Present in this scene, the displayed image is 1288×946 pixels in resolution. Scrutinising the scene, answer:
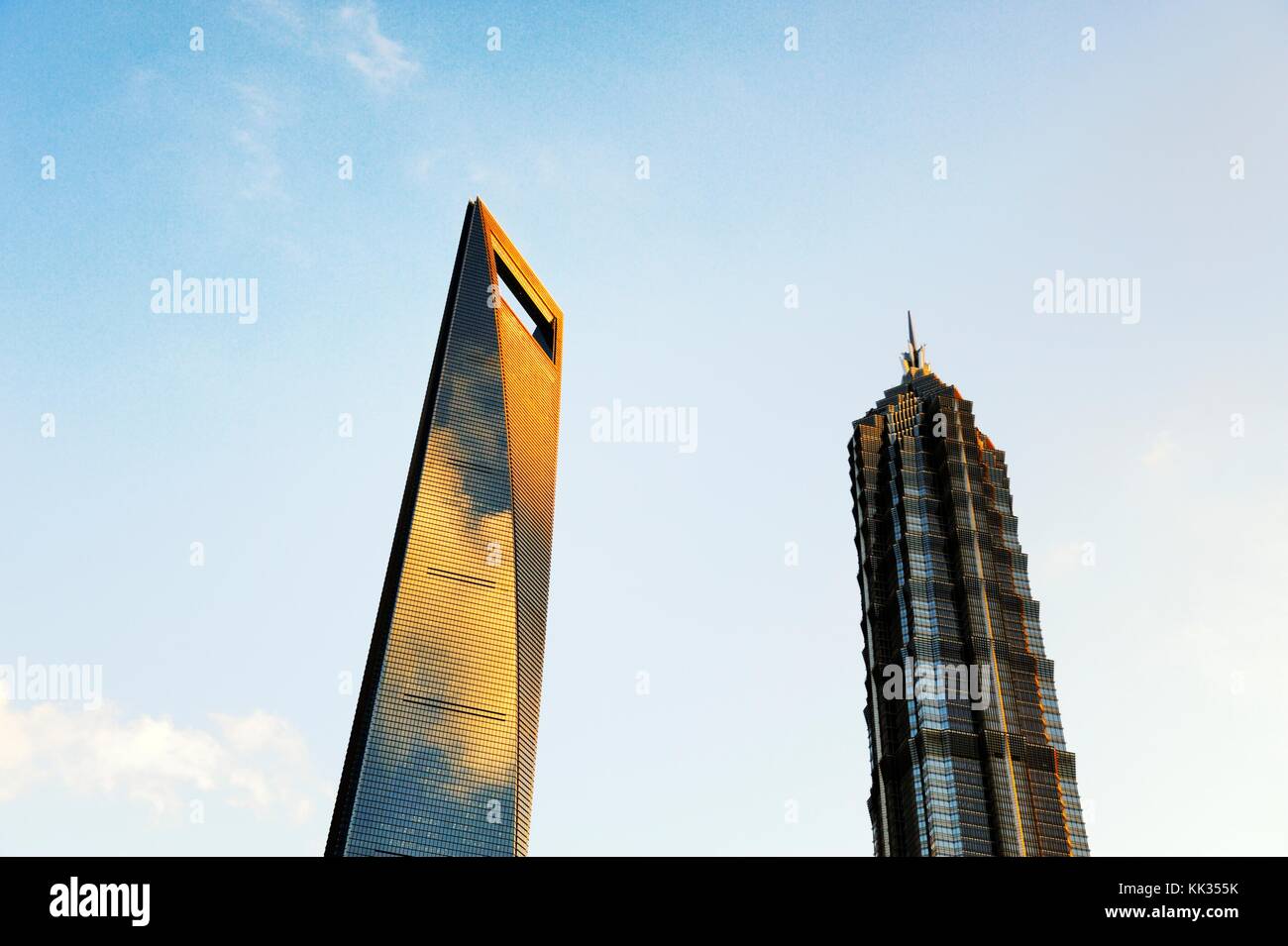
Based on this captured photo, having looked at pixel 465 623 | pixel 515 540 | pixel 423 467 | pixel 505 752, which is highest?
pixel 423 467

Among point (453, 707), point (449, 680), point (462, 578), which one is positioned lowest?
point (453, 707)

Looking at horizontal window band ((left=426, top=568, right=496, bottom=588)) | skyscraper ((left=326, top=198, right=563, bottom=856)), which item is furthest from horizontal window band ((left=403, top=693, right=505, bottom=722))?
horizontal window band ((left=426, top=568, right=496, bottom=588))

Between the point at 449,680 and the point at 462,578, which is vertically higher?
the point at 462,578

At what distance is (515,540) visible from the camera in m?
194

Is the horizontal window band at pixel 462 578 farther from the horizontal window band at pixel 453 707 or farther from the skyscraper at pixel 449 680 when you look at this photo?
the horizontal window band at pixel 453 707

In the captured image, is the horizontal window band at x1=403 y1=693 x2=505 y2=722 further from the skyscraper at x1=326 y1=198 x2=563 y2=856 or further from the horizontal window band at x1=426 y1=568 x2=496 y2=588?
the horizontal window band at x1=426 y1=568 x2=496 y2=588

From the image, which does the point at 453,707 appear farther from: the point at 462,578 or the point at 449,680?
the point at 462,578

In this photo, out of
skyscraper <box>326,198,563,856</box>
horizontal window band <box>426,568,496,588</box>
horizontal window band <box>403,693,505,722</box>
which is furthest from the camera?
horizontal window band <box>426,568,496,588</box>

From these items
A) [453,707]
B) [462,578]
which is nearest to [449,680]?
[453,707]

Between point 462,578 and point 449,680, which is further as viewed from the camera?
point 462,578

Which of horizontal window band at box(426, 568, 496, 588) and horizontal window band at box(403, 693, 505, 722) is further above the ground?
horizontal window band at box(426, 568, 496, 588)
